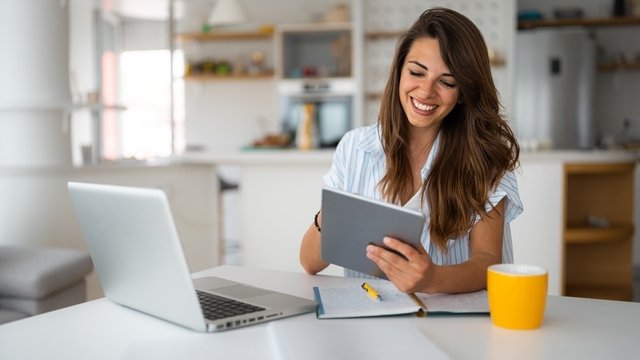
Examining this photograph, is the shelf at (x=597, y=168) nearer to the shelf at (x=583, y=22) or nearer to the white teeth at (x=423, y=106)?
the white teeth at (x=423, y=106)

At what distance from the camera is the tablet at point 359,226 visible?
3.45ft

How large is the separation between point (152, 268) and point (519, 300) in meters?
0.54

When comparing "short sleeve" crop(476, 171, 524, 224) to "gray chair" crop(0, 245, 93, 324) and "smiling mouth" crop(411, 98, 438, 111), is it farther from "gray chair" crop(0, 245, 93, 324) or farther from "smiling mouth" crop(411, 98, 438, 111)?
"gray chair" crop(0, 245, 93, 324)

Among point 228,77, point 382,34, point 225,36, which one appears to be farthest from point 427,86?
point 225,36

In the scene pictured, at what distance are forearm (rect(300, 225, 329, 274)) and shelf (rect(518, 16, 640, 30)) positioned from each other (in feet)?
16.1

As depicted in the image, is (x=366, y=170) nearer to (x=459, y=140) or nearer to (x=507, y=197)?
(x=459, y=140)

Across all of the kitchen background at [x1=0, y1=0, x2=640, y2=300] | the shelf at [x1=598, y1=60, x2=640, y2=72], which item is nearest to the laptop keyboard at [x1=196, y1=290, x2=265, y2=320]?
the kitchen background at [x1=0, y1=0, x2=640, y2=300]

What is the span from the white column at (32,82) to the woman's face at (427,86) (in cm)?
225

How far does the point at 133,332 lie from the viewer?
1.02 m

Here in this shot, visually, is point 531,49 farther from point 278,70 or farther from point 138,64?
point 138,64

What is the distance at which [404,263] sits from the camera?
1.11 meters

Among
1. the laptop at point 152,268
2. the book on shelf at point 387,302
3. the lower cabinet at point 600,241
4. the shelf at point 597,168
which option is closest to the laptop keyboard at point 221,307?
the laptop at point 152,268

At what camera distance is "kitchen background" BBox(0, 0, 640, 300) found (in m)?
3.21

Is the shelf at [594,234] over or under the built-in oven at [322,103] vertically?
under
